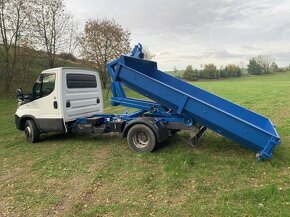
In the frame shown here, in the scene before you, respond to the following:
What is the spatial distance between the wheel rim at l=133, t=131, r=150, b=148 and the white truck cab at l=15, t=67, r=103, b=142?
234 cm

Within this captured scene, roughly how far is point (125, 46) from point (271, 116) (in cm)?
2518

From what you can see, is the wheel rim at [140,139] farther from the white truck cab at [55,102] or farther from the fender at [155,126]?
the white truck cab at [55,102]

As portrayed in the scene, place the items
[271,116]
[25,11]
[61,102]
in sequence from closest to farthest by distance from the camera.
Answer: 1. [61,102]
2. [271,116]
3. [25,11]

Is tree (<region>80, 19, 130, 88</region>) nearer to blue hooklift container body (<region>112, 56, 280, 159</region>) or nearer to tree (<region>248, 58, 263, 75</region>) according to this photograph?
blue hooklift container body (<region>112, 56, 280, 159</region>)

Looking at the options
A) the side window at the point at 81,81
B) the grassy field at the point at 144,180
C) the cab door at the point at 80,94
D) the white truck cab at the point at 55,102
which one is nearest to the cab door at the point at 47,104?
the white truck cab at the point at 55,102

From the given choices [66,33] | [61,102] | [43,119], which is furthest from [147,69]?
[66,33]

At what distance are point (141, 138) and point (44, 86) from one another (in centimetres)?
344

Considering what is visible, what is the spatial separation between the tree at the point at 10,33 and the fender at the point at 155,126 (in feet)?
68.8

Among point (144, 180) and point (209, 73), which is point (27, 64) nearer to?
point (144, 180)

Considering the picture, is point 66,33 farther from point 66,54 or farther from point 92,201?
point 92,201

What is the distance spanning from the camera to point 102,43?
34.7 metres

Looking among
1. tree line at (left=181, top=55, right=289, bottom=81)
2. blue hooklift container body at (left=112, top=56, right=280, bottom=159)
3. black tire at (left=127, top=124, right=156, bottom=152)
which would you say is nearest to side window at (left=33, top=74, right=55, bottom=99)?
blue hooklift container body at (left=112, top=56, right=280, bottom=159)

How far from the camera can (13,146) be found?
9.48 meters

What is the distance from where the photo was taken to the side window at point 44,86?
358 inches
